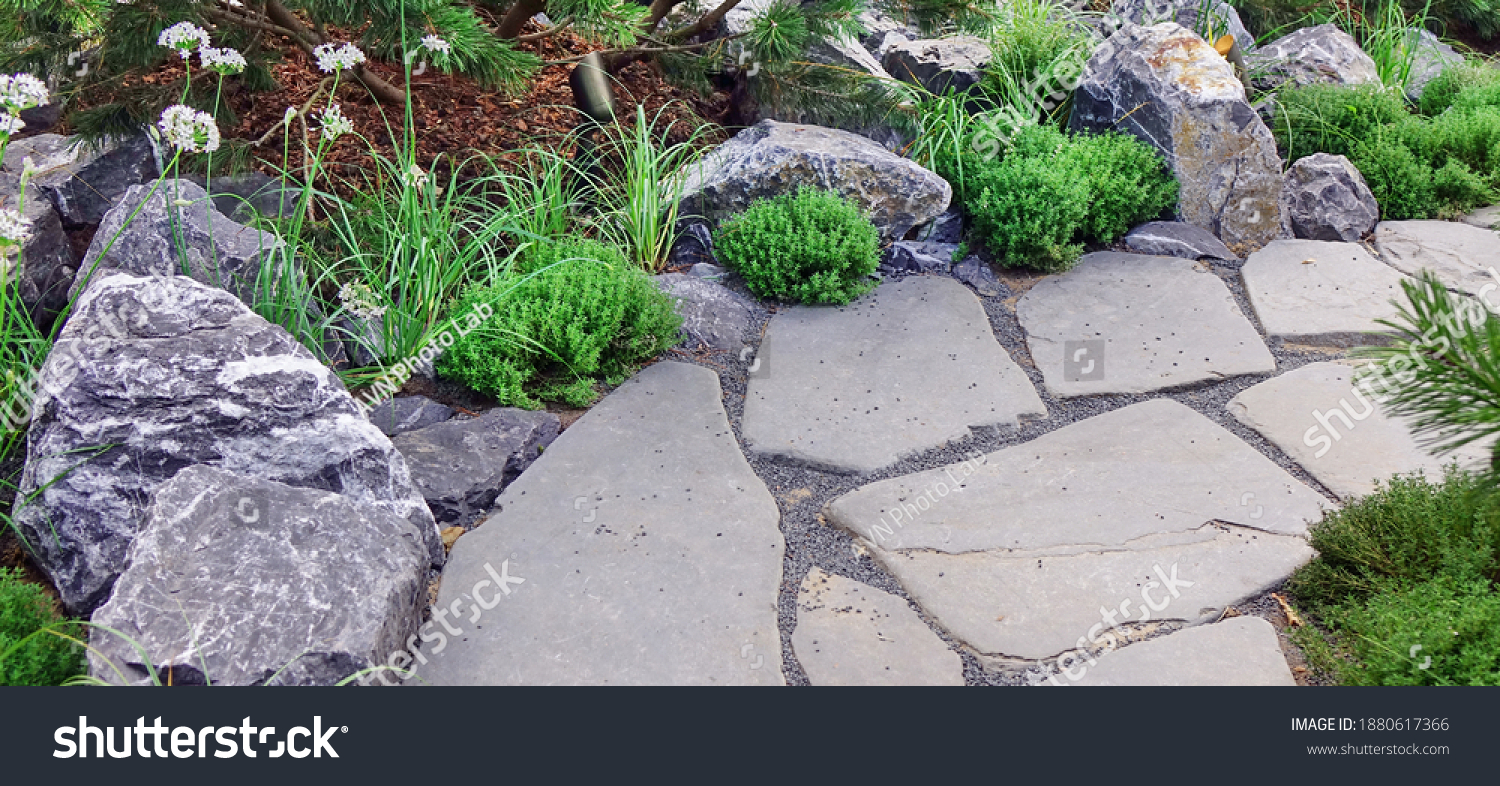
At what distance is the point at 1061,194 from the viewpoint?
14.0 ft

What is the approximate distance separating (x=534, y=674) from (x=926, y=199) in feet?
8.92

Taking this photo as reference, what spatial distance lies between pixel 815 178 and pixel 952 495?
67.7 inches

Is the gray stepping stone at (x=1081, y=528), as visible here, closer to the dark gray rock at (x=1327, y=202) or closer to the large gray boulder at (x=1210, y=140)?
the large gray boulder at (x=1210, y=140)

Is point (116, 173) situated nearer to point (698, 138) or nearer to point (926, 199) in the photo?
point (698, 138)

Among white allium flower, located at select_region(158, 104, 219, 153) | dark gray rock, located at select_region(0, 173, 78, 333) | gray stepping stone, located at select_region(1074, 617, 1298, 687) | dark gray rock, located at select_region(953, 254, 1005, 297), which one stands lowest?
dark gray rock, located at select_region(953, 254, 1005, 297)

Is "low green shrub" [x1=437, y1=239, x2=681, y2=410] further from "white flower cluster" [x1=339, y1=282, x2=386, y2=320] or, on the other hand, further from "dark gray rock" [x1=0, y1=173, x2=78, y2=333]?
"dark gray rock" [x1=0, y1=173, x2=78, y2=333]

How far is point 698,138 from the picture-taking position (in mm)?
5074

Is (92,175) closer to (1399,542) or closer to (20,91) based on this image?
(20,91)

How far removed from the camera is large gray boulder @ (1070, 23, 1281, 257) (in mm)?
4613

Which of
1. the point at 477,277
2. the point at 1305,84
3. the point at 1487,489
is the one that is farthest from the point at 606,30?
the point at 1305,84

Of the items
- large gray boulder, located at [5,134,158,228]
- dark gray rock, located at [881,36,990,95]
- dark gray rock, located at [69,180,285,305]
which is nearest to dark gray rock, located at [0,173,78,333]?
large gray boulder, located at [5,134,158,228]

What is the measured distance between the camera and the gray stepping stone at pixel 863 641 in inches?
99.4

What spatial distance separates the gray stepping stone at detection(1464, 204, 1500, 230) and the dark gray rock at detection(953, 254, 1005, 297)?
7.63ft
